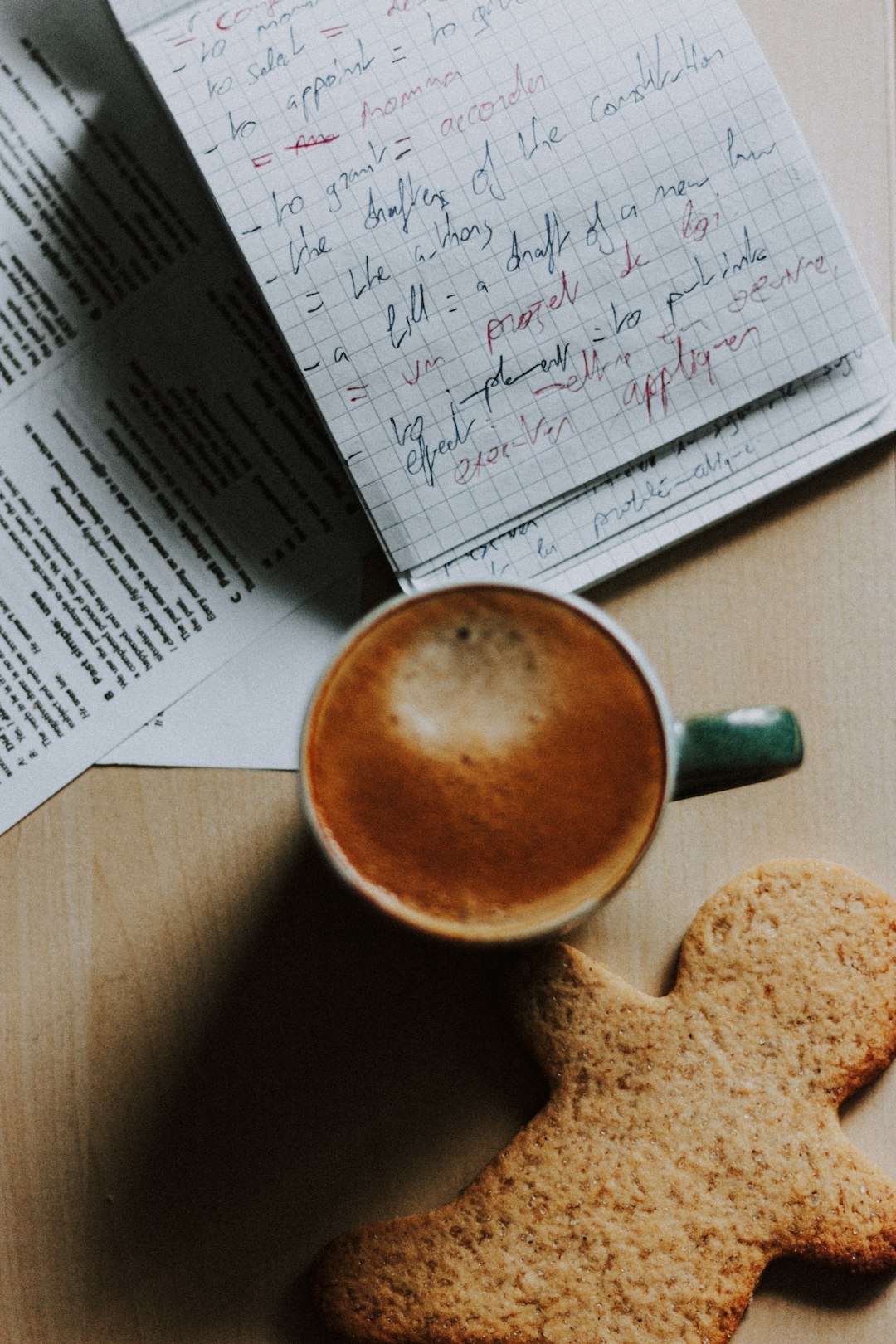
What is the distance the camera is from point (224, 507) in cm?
71

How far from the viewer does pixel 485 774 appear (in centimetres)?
55

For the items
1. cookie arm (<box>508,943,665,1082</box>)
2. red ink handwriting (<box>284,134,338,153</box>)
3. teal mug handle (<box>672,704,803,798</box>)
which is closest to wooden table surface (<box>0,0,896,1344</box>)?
cookie arm (<box>508,943,665,1082</box>)

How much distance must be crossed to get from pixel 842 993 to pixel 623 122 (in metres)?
0.53

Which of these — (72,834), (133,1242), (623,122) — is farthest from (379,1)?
(133,1242)

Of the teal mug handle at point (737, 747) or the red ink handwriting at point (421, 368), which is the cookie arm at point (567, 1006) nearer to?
the teal mug handle at point (737, 747)

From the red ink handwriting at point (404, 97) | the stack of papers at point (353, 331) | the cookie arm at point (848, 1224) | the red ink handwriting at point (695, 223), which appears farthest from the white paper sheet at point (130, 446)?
the cookie arm at point (848, 1224)

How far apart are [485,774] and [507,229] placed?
1.10 ft

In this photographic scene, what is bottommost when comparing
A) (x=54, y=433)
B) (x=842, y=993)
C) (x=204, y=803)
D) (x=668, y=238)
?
(x=842, y=993)

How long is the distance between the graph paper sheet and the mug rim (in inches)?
5.5

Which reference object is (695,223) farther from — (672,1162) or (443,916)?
(672,1162)

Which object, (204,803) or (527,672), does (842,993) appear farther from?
(204,803)

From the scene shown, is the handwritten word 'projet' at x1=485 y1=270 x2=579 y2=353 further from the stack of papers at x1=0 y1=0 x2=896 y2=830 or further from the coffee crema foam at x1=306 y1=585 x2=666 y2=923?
the coffee crema foam at x1=306 y1=585 x2=666 y2=923

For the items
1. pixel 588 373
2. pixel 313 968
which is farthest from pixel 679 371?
pixel 313 968

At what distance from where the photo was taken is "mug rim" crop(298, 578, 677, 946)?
55cm
